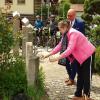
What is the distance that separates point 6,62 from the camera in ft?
31.2

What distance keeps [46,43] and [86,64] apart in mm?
15864

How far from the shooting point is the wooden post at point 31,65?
27.7ft

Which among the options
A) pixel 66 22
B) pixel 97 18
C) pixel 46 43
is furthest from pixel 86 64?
pixel 46 43

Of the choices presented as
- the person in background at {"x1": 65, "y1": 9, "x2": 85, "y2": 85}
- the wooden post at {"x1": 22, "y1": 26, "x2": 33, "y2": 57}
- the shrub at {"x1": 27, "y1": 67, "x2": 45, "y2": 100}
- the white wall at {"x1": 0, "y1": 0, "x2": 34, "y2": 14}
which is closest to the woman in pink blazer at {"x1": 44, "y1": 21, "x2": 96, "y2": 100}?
the shrub at {"x1": 27, "y1": 67, "x2": 45, "y2": 100}

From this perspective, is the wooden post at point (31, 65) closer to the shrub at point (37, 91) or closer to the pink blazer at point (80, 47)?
the shrub at point (37, 91)

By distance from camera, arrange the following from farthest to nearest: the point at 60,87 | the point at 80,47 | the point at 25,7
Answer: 1. the point at 25,7
2. the point at 60,87
3. the point at 80,47

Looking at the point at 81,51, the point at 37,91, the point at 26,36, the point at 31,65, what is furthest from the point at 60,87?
the point at 31,65

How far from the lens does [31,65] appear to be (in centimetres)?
848

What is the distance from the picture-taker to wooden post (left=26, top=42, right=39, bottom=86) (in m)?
8.44

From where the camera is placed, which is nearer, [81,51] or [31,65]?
[31,65]

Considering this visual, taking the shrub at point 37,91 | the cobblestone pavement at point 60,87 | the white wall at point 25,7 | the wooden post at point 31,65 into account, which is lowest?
the white wall at point 25,7

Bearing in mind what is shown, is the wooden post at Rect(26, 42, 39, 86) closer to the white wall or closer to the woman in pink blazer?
the woman in pink blazer

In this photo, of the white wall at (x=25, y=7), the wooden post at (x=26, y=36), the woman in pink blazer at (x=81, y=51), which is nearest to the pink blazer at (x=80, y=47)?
the woman in pink blazer at (x=81, y=51)

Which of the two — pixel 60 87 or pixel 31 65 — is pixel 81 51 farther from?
pixel 60 87
